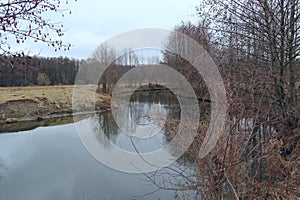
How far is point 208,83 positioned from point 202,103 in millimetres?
281

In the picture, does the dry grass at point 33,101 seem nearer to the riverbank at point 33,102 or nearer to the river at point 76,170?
the riverbank at point 33,102

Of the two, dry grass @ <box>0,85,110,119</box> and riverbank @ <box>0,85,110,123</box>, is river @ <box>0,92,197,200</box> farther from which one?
dry grass @ <box>0,85,110,119</box>

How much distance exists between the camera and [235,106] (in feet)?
6.13

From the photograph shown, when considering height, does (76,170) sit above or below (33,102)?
below

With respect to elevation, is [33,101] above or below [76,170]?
above

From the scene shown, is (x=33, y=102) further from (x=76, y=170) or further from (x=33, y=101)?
(x=76, y=170)

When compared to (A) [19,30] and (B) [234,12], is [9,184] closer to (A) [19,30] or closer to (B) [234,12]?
(A) [19,30]

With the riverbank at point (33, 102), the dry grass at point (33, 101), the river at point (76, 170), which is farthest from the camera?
the dry grass at point (33, 101)

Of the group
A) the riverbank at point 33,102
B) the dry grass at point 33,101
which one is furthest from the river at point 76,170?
the dry grass at point 33,101

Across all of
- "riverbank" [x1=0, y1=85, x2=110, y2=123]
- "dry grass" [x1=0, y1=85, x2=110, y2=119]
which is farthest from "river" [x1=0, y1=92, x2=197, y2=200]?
"dry grass" [x1=0, y1=85, x2=110, y2=119]

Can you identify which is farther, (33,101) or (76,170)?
(33,101)

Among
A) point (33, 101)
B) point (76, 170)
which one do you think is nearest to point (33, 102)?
point (33, 101)

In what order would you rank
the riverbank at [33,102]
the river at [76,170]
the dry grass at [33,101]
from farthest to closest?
the dry grass at [33,101] → the riverbank at [33,102] → the river at [76,170]

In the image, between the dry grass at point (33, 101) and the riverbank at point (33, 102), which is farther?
the dry grass at point (33, 101)
